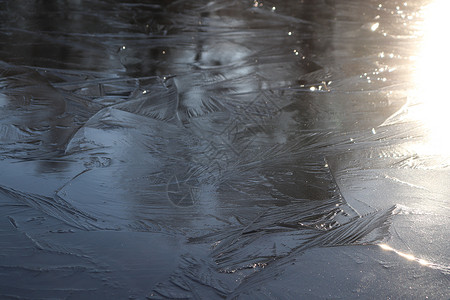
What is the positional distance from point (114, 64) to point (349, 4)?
2.85 metres

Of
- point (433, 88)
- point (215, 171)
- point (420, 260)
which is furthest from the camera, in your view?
point (433, 88)

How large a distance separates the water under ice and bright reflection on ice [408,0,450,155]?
51 mm

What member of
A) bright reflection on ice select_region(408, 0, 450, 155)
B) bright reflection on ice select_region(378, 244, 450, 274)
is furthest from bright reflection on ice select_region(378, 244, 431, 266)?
bright reflection on ice select_region(408, 0, 450, 155)

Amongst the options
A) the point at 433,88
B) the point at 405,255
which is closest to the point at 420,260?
the point at 405,255

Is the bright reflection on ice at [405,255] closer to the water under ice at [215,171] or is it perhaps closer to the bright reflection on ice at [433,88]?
the water under ice at [215,171]

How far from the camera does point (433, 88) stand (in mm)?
2852

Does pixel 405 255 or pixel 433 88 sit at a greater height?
pixel 433 88

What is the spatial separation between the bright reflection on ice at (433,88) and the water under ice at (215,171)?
5cm

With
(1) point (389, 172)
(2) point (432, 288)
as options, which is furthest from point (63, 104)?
(2) point (432, 288)

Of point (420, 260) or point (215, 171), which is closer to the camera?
point (420, 260)

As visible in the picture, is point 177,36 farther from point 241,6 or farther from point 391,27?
point 391,27

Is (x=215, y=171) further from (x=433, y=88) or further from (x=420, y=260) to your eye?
(x=433, y=88)

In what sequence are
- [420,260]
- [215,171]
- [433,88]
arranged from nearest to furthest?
[420,260]
[215,171]
[433,88]

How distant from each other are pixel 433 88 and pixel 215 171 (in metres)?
1.55
